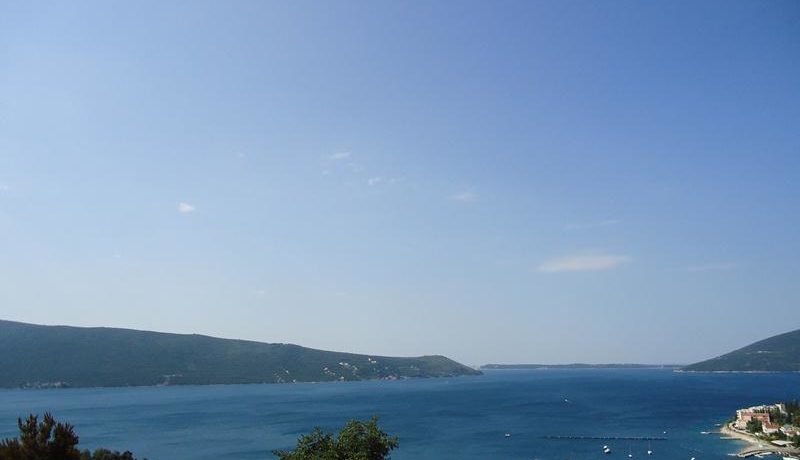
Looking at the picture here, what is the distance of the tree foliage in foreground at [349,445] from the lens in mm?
29291

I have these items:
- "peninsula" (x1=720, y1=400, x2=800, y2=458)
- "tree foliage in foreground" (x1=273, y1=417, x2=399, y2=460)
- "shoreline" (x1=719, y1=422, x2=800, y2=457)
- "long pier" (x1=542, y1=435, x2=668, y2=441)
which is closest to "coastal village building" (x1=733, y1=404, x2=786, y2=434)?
"peninsula" (x1=720, y1=400, x2=800, y2=458)

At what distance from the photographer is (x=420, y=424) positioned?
4405 inches

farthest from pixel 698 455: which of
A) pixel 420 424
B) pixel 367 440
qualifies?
pixel 367 440

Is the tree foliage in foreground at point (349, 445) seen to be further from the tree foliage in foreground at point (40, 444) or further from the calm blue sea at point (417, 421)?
the calm blue sea at point (417, 421)

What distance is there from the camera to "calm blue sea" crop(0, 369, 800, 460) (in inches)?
3167

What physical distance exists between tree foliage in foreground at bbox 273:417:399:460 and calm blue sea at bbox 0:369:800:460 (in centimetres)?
4632

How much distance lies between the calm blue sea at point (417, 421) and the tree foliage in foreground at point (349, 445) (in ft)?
152

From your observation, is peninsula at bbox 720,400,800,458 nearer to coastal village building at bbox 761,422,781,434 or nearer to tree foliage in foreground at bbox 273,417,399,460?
coastal village building at bbox 761,422,781,434

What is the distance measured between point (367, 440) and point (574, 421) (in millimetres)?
97421

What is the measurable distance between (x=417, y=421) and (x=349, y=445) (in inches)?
3642

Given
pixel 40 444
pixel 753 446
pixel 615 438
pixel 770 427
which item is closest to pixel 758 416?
pixel 770 427

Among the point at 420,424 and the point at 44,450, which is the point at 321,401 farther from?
the point at 44,450

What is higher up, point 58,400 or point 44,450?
point 44,450

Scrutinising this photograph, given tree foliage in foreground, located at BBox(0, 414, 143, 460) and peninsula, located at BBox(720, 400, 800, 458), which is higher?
tree foliage in foreground, located at BBox(0, 414, 143, 460)
